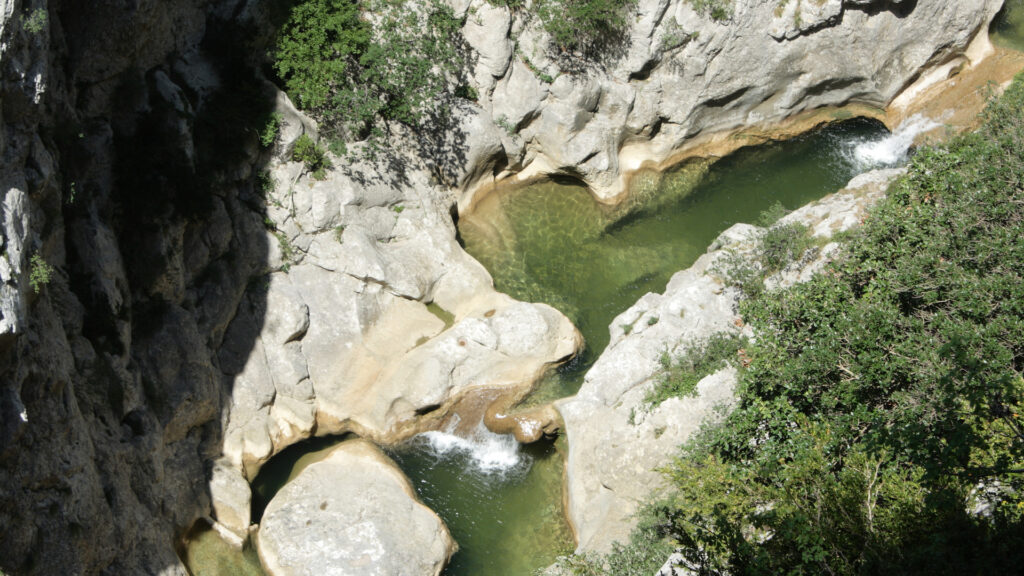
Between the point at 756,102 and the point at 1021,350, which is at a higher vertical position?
the point at 756,102

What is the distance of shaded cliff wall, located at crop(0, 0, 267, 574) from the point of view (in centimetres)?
1266

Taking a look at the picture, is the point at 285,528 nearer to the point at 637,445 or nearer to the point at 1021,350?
the point at 637,445

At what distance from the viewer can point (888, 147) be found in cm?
2542

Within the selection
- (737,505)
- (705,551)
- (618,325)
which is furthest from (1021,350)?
(618,325)

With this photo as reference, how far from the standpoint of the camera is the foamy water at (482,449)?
64.7ft

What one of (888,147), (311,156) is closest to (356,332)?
(311,156)

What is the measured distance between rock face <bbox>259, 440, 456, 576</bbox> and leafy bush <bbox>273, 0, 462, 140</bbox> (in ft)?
31.2

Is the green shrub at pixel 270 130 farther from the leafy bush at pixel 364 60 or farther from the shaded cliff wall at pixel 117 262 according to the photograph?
the leafy bush at pixel 364 60

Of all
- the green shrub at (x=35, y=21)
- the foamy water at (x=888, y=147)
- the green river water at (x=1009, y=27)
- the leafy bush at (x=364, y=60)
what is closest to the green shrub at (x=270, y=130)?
the leafy bush at (x=364, y=60)

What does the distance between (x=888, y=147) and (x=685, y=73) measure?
7187mm

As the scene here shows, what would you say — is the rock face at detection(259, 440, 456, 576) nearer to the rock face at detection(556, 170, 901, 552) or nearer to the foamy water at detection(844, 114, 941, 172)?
the rock face at detection(556, 170, 901, 552)

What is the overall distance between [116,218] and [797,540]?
14786 millimetres

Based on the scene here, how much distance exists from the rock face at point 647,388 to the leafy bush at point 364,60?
881cm

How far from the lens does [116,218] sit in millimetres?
16922
